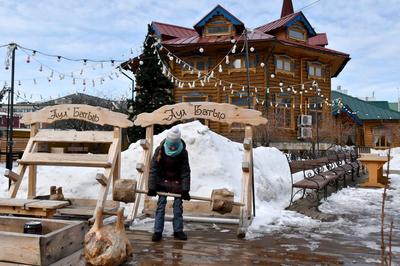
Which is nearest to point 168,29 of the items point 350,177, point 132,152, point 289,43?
point 289,43

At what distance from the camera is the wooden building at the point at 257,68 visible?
24812 millimetres

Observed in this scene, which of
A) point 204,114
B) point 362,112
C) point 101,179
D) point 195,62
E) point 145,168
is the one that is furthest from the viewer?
point 362,112

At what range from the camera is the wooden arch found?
6.66 metres

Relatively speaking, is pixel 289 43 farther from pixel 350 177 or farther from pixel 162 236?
pixel 162 236

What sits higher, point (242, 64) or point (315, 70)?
point (315, 70)

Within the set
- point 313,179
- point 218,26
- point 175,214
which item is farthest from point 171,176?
point 218,26

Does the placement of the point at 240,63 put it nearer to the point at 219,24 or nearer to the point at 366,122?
the point at 219,24

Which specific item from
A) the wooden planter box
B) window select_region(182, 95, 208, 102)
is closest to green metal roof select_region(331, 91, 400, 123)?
window select_region(182, 95, 208, 102)

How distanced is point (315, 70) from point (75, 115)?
2354 cm

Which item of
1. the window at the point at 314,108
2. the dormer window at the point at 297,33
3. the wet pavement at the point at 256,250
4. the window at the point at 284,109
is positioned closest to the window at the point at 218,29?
the dormer window at the point at 297,33

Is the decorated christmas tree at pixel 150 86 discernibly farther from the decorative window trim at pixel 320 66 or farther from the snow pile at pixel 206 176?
the decorative window trim at pixel 320 66

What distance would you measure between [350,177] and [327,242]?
10894 millimetres

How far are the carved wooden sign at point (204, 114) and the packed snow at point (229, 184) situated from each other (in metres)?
1.81

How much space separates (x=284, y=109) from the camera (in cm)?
2584
